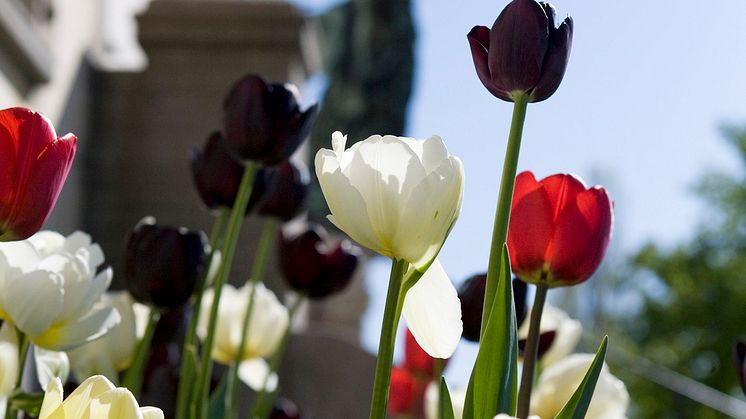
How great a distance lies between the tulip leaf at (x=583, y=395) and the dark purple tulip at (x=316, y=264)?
573mm

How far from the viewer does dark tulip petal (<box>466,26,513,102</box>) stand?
1.93ft

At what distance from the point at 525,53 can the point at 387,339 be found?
0.55 ft

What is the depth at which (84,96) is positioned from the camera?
3.88 meters

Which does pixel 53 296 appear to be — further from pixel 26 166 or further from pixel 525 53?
pixel 525 53

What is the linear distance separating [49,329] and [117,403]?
0.94 ft

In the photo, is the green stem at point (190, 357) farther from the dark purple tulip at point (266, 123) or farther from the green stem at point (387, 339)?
the green stem at point (387, 339)

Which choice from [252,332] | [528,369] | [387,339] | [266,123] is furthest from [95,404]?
[252,332]

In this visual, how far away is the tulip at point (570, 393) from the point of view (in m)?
0.77

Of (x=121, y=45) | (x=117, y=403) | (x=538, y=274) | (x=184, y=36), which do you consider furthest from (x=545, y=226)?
(x=121, y=45)

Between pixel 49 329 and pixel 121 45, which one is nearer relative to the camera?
pixel 49 329

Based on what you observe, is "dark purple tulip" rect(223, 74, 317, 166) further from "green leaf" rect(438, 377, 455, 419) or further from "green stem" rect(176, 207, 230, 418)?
"green leaf" rect(438, 377, 455, 419)

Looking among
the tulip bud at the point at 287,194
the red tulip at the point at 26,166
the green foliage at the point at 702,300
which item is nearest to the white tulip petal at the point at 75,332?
the red tulip at the point at 26,166

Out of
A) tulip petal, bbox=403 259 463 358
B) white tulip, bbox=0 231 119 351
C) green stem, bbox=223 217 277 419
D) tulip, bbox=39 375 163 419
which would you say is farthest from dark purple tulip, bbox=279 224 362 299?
tulip, bbox=39 375 163 419

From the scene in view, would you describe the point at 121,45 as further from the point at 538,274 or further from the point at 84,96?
the point at 538,274
